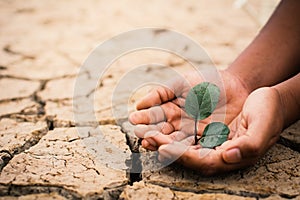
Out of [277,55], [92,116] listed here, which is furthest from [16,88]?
[277,55]

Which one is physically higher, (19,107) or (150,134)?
(19,107)

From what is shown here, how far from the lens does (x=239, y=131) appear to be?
1394 mm

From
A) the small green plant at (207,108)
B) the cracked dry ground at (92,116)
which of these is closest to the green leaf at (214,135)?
the small green plant at (207,108)

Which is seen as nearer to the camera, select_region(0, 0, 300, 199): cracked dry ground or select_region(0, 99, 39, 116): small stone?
select_region(0, 0, 300, 199): cracked dry ground

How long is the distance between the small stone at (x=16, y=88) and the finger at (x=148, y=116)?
784 mm

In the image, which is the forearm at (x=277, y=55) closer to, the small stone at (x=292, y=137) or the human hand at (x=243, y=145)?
the small stone at (x=292, y=137)

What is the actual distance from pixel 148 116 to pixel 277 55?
24.4 inches

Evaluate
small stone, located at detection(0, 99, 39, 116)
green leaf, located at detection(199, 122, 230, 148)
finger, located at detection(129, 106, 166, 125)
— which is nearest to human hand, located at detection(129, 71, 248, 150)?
finger, located at detection(129, 106, 166, 125)

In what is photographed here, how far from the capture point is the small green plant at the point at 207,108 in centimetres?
137

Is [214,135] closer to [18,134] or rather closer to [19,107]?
[18,134]

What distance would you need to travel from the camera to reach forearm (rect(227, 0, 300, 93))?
1.74m

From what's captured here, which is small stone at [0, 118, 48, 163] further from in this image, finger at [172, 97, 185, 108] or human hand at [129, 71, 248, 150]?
finger at [172, 97, 185, 108]

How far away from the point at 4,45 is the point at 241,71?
5.46 ft

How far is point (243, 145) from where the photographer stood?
4.11ft
